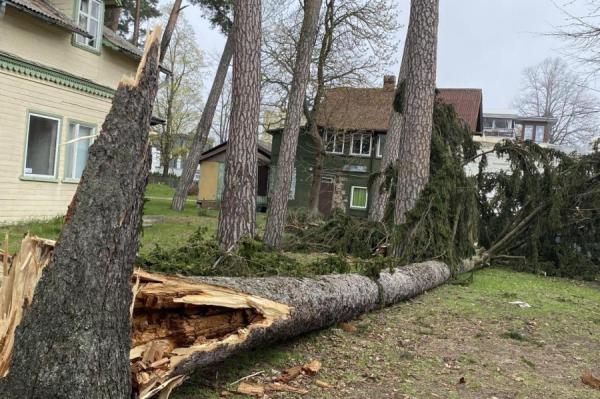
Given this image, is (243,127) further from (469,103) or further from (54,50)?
(469,103)

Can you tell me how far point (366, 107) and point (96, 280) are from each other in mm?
26754

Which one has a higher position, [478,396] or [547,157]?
[547,157]

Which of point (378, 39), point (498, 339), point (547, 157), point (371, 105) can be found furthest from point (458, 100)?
point (498, 339)

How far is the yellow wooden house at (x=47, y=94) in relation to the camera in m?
10.9

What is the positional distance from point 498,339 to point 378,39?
19093mm

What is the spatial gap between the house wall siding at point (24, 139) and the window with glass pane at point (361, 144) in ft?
57.7

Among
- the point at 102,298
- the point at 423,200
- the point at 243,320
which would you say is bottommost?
the point at 243,320

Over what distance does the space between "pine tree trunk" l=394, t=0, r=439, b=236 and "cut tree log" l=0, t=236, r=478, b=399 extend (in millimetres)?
4520

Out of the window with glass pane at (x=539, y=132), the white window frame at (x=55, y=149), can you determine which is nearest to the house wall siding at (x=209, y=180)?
the white window frame at (x=55, y=149)

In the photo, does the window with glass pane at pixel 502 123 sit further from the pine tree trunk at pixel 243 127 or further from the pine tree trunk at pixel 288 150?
the pine tree trunk at pixel 243 127

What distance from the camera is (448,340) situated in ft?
17.5

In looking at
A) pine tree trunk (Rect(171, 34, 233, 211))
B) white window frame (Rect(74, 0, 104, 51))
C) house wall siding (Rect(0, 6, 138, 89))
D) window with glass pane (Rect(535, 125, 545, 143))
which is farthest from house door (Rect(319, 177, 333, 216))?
window with glass pane (Rect(535, 125, 545, 143))

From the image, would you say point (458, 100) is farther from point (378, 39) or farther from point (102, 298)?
point (102, 298)

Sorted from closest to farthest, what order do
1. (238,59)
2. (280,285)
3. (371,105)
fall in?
(280,285) < (238,59) < (371,105)
